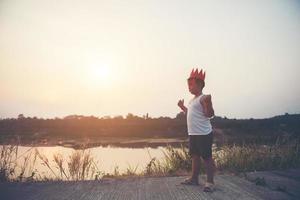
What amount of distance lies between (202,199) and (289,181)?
5.40 feet

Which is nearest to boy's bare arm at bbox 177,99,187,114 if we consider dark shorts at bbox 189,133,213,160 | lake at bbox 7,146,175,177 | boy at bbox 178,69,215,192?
boy at bbox 178,69,215,192

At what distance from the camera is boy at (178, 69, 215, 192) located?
4.50 m

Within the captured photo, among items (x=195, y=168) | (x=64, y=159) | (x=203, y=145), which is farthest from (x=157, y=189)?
(x=64, y=159)

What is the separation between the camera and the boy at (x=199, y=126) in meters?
4.50

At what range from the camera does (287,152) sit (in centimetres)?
737

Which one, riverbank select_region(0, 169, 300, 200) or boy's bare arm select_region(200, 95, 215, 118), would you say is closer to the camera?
riverbank select_region(0, 169, 300, 200)

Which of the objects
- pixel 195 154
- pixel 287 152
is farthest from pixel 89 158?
pixel 287 152

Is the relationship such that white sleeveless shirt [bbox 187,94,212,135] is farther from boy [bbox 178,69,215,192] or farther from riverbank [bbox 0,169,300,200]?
riverbank [bbox 0,169,300,200]

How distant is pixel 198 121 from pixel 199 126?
0.06m

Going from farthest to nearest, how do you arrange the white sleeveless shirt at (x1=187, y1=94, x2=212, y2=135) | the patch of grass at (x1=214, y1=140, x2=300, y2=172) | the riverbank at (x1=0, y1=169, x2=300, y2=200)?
the patch of grass at (x1=214, y1=140, x2=300, y2=172)
the white sleeveless shirt at (x1=187, y1=94, x2=212, y2=135)
the riverbank at (x1=0, y1=169, x2=300, y2=200)

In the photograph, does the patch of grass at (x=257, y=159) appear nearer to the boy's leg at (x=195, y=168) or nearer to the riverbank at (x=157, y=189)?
the riverbank at (x=157, y=189)

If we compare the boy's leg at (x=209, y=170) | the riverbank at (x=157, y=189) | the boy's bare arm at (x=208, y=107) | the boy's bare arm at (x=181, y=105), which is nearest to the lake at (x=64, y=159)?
the riverbank at (x=157, y=189)

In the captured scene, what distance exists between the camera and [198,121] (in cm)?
462

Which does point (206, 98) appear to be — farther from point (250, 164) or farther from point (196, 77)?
point (250, 164)
